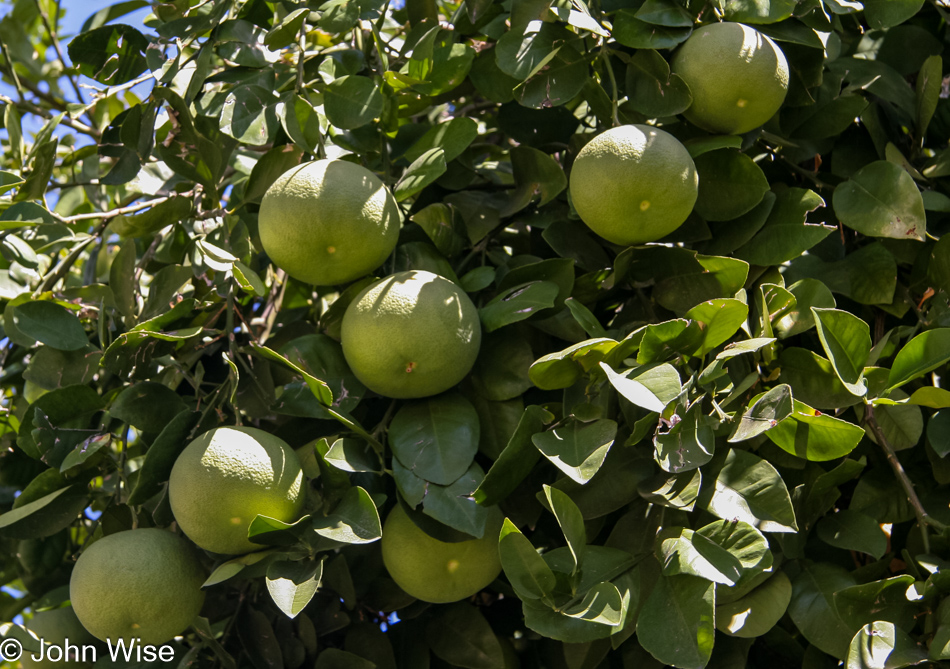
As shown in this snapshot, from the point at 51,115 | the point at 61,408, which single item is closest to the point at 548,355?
the point at 61,408

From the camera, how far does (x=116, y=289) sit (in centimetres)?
118

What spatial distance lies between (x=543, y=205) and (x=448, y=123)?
0.17 meters

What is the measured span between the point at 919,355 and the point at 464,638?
640 millimetres

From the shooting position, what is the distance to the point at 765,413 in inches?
32.5

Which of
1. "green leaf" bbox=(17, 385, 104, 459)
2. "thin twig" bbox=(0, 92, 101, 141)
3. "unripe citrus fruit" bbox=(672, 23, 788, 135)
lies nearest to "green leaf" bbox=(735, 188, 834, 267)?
"unripe citrus fruit" bbox=(672, 23, 788, 135)

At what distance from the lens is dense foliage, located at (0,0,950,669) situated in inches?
34.0

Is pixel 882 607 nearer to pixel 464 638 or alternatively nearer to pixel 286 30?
pixel 464 638

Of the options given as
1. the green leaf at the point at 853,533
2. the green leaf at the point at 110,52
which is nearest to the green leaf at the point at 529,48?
the green leaf at the point at 110,52

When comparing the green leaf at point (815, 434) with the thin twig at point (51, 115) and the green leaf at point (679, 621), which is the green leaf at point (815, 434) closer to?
the green leaf at point (679, 621)

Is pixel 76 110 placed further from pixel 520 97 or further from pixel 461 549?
pixel 461 549

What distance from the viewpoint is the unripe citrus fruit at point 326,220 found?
38.3 inches

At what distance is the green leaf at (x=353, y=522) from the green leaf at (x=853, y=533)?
1.76ft

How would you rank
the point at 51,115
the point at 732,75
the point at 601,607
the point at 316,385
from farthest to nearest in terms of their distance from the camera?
1. the point at 51,115
2. the point at 732,75
3. the point at 316,385
4. the point at 601,607

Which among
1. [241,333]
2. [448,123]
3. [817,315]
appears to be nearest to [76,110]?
[241,333]
